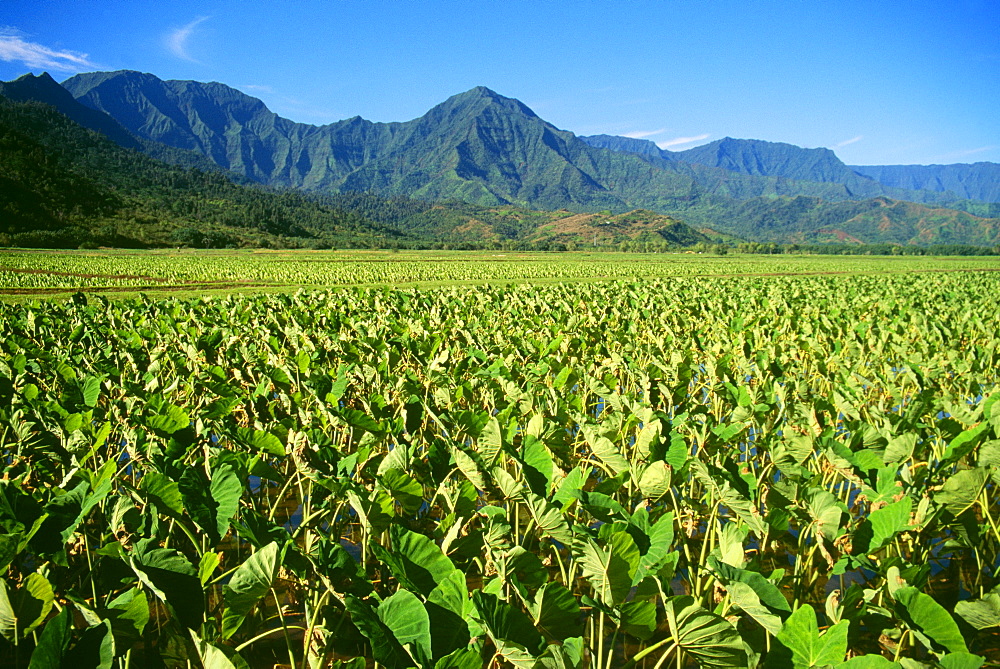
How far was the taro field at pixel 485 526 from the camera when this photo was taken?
183 centimetres

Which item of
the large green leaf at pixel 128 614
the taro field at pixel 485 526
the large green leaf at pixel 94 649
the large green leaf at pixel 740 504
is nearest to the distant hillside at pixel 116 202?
the taro field at pixel 485 526

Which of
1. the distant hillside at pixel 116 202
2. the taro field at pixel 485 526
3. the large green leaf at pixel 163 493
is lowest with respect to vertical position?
the taro field at pixel 485 526

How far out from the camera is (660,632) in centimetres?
307

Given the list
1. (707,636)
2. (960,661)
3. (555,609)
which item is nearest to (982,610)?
(960,661)

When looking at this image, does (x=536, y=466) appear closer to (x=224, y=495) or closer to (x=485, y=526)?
(x=485, y=526)

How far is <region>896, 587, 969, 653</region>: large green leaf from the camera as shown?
1.82m

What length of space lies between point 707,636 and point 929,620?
0.72 m

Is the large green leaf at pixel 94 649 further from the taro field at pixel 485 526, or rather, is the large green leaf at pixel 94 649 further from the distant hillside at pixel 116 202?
the distant hillside at pixel 116 202

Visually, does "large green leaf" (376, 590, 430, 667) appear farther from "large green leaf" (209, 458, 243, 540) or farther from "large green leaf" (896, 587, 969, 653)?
"large green leaf" (896, 587, 969, 653)

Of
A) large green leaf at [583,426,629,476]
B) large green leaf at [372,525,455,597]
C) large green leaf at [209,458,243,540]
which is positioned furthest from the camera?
large green leaf at [583,426,629,476]

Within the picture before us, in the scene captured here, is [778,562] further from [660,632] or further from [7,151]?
[7,151]

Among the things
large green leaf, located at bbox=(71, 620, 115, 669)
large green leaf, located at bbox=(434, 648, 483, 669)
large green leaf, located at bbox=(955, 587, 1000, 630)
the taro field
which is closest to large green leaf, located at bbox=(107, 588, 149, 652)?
the taro field

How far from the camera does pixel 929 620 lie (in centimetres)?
187

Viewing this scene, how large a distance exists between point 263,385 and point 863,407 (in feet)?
15.5
